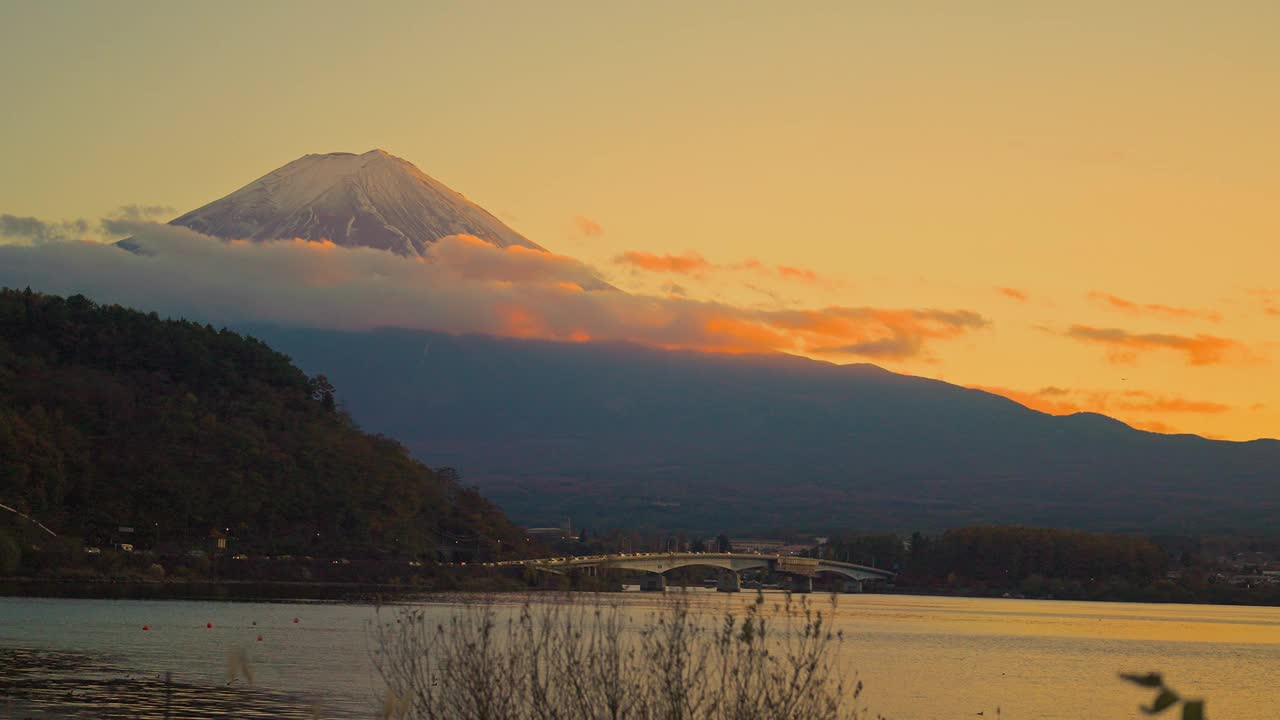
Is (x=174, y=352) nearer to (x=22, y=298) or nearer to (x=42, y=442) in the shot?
(x=22, y=298)

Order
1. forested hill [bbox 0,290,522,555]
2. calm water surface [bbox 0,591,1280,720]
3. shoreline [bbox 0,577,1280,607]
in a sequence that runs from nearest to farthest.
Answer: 1. calm water surface [bbox 0,591,1280,720]
2. shoreline [bbox 0,577,1280,607]
3. forested hill [bbox 0,290,522,555]

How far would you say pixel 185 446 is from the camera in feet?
367

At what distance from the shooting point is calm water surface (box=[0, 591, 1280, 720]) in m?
38.3

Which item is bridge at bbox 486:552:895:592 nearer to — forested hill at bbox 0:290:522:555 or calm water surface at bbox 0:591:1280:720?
forested hill at bbox 0:290:522:555

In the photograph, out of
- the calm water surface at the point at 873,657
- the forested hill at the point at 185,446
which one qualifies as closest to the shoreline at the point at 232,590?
the calm water surface at the point at 873,657

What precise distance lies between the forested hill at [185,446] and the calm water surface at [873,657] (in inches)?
1123

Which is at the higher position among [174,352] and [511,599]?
[174,352]

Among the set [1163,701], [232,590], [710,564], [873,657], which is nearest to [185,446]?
[232,590]

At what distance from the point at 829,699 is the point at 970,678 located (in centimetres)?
3598

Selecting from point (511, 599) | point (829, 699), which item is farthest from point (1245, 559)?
point (829, 699)

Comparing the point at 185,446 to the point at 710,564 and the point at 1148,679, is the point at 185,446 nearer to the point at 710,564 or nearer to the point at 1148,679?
the point at 710,564

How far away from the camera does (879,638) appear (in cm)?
7088

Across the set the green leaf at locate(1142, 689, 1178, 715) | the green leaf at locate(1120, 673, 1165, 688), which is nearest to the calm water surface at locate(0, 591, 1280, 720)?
the green leaf at locate(1120, 673, 1165, 688)

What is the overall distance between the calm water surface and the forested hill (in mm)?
28519
